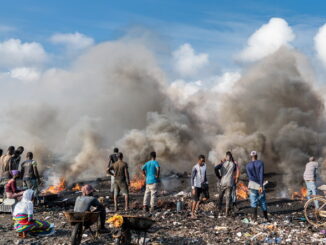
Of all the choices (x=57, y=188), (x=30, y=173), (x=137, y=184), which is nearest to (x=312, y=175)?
(x=30, y=173)

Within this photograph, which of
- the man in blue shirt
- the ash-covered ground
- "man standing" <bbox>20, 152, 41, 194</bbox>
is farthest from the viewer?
"man standing" <bbox>20, 152, 41, 194</bbox>

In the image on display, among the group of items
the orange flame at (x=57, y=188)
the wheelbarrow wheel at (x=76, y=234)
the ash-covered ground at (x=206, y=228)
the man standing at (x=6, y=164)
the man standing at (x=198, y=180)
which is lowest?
the ash-covered ground at (x=206, y=228)

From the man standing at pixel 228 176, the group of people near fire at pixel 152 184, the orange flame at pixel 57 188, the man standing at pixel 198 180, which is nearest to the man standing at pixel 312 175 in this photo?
the group of people near fire at pixel 152 184

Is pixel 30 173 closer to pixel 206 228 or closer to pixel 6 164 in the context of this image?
pixel 6 164

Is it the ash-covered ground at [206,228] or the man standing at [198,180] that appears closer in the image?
the ash-covered ground at [206,228]

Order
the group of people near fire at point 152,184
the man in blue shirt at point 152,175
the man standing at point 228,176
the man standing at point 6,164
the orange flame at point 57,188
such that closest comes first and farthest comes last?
the group of people near fire at point 152,184, the man standing at point 228,176, the man in blue shirt at point 152,175, the man standing at point 6,164, the orange flame at point 57,188

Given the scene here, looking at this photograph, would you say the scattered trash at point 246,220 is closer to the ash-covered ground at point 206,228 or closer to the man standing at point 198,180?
the ash-covered ground at point 206,228

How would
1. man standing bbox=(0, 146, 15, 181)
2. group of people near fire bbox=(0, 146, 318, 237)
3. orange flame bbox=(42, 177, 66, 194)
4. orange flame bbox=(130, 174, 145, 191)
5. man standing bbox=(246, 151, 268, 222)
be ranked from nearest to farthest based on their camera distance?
group of people near fire bbox=(0, 146, 318, 237) → man standing bbox=(246, 151, 268, 222) → man standing bbox=(0, 146, 15, 181) → orange flame bbox=(130, 174, 145, 191) → orange flame bbox=(42, 177, 66, 194)

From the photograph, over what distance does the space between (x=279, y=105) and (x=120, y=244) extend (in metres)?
25.8

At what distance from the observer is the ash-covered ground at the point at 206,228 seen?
7.00 m

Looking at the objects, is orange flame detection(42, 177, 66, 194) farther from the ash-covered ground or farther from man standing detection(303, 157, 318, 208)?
man standing detection(303, 157, 318, 208)

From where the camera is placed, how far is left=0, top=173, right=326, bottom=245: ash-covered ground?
700 centimetres

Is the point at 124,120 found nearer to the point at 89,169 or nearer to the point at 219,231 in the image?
the point at 89,169

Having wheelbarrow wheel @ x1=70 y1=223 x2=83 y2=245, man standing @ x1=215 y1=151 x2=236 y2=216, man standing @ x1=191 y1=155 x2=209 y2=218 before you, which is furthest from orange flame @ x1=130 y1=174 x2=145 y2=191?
wheelbarrow wheel @ x1=70 y1=223 x2=83 y2=245
